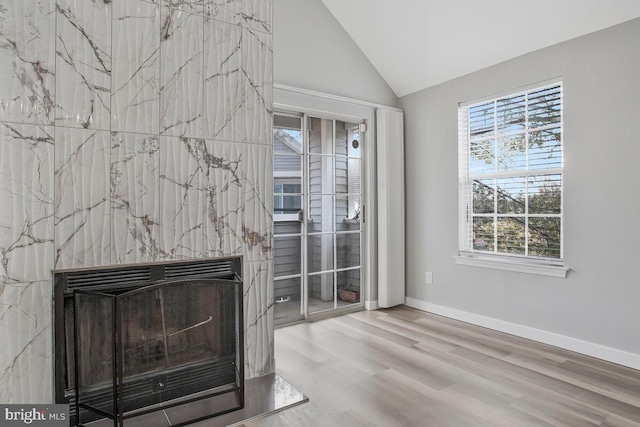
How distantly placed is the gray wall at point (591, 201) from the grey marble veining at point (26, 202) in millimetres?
3444

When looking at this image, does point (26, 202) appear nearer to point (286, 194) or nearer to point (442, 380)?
point (286, 194)

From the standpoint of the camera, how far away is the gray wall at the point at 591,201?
2742 mm

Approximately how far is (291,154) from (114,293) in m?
2.19

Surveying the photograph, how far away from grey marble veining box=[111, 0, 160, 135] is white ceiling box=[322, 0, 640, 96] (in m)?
2.25

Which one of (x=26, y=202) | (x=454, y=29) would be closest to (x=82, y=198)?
(x=26, y=202)

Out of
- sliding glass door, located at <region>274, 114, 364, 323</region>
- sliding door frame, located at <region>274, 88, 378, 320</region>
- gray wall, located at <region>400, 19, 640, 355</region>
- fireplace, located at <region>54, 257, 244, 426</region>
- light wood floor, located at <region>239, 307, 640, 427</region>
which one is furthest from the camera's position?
sliding door frame, located at <region>274, 88, 378, 320</region>

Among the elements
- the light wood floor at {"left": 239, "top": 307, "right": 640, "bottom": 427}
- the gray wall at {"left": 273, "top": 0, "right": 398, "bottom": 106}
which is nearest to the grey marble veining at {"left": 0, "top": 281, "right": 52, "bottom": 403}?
the light wood floor at {"left": 239, "top": 307, "right": 640, "bottom": 427}

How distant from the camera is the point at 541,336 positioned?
10.6 feet

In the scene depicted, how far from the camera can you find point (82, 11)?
79.7 inches

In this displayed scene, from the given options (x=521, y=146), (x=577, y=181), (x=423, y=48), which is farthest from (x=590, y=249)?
(x=423, y=48)

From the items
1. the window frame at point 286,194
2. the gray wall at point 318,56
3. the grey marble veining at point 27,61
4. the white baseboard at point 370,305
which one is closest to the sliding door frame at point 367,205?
the white baseboard at point 370,305

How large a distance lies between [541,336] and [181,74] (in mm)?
3396

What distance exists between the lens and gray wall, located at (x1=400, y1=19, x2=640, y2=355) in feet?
9.00

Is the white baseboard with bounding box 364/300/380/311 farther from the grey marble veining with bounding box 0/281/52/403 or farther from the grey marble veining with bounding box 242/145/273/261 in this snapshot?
the grey marble veining with bounding box 0/281/52/403
